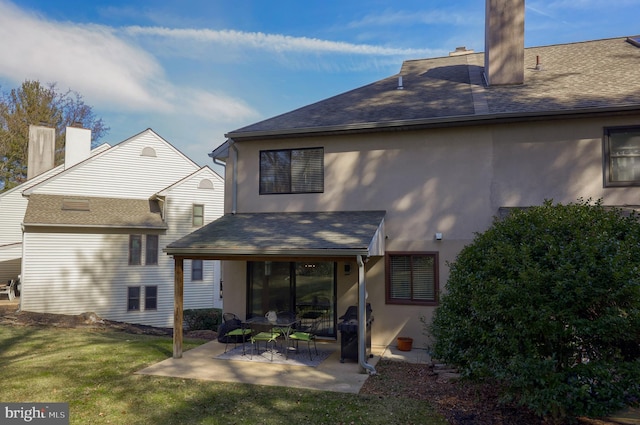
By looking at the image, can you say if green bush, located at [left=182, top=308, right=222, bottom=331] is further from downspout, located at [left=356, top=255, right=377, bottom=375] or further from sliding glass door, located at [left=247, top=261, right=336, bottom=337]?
downspout, located at [left=356, top=255, right=377, bottom=375]

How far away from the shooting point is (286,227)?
31.8 ft

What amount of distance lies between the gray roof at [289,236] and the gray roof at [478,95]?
2.29 meters

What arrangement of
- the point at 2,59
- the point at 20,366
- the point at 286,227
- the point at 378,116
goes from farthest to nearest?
the point at 2,59, the point at 378,116, the point at 286,227, the point at 20,366

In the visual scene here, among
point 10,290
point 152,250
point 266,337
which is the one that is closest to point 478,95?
point 266,337

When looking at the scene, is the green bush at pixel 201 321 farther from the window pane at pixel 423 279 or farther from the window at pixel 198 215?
the window pane at pixel 423 279

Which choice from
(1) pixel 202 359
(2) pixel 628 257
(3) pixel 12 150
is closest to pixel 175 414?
(1) pixel 202 359

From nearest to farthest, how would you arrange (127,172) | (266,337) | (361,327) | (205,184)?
(361,327)
(266,337)
(127,172)
(205,184)

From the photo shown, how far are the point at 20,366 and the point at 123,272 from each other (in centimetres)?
1247

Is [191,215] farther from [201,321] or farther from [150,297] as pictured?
[201,321]

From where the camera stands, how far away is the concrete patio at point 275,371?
717 centimetres

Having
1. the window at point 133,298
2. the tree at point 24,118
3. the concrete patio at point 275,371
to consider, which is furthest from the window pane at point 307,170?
the tree at point 24,118

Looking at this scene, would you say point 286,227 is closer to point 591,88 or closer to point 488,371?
point 488,371

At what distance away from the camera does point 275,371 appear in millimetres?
7926

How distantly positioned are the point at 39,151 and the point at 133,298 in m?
12.0
